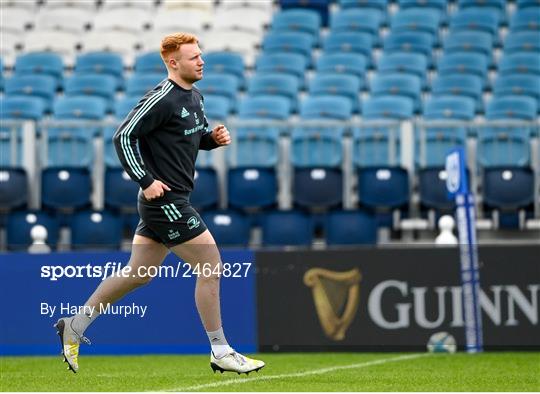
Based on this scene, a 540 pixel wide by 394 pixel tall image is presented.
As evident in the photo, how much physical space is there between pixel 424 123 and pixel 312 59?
4.85 m

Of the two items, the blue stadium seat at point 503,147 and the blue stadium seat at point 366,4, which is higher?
the blue stadium seat at point 366,4

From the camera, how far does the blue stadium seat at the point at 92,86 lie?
717 inches

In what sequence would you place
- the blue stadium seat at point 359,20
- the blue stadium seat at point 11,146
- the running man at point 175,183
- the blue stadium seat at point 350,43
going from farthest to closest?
the blue stadium seat at point 359,20 < the blue stadium seat at point 350,43 < the blue stadium seat at point 11,146 < the running man at point 175,183

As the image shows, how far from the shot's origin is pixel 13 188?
14578 mm

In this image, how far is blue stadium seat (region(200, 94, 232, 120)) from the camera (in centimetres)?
1667

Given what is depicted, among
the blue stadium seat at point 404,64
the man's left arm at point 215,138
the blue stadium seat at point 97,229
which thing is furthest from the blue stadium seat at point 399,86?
the man's left arm at point 215,138

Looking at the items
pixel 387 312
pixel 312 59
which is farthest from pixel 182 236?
pixel 312 59

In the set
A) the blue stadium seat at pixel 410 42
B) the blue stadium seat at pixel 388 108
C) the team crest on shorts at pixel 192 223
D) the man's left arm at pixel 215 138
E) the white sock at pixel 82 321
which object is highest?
the blue stadium seat at pixel 410 42

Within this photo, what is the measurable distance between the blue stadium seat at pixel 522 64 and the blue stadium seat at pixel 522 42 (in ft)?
0.92

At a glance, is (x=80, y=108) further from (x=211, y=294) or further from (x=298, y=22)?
(x=211, y=294)

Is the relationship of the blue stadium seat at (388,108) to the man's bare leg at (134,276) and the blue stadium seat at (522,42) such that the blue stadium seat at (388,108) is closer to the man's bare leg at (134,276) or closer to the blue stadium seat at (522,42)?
the blue stadium seat at (522,42)

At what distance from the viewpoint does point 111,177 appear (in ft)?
48.1

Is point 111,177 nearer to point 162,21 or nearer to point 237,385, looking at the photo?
point 162,21

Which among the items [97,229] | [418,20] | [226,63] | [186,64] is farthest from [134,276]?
[418,20]
